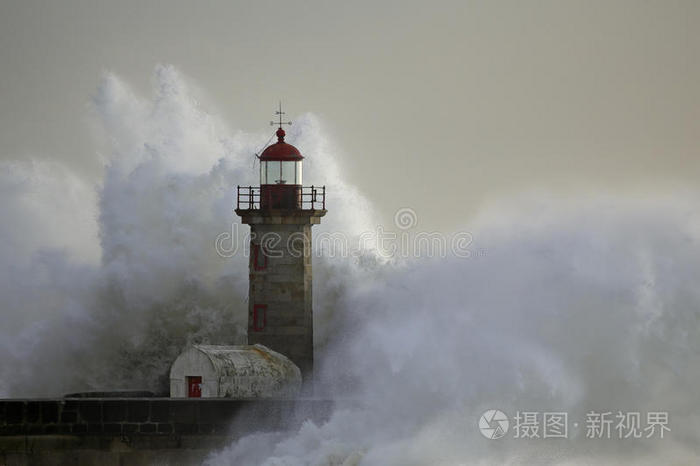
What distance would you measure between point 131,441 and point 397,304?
5.34 m

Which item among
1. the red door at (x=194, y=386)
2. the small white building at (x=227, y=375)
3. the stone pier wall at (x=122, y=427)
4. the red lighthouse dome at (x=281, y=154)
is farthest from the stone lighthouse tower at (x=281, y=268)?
the stone pier wall at (x=122, y=427)

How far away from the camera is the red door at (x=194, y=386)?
973 inches

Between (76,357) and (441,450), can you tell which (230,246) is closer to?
(76,357)

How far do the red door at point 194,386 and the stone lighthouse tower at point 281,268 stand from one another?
1.46 metres

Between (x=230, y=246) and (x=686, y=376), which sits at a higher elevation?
(x=230, y=246)

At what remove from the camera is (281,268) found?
26.0 meters

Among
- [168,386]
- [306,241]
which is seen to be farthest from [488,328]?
[168,386]

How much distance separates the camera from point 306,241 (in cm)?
2609

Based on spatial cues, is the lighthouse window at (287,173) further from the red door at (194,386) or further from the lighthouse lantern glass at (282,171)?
the red door at (194,386)

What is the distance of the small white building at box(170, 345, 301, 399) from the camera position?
24594 mm

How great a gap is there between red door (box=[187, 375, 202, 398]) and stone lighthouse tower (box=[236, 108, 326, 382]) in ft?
4.78

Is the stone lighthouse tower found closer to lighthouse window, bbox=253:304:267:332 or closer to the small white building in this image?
lighthouse window, bbox=253:304:267:332

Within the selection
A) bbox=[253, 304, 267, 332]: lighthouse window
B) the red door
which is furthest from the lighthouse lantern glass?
the red door

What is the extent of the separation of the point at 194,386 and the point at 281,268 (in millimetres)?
2127
